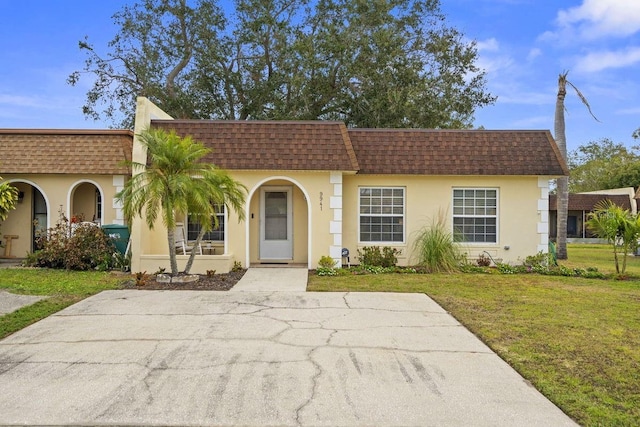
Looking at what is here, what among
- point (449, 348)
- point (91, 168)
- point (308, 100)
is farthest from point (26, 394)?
point (308, 100)

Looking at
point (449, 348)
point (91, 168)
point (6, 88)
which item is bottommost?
point (449, 348)

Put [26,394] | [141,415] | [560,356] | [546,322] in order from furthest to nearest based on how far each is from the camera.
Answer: [546,322], [560,356], [26,394], [141,415]

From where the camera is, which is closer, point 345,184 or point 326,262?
point 326,262

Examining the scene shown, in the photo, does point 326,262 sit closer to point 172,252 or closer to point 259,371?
point 172,252

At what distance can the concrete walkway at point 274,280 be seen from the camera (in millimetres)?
10086

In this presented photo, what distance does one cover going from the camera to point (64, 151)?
14164mm

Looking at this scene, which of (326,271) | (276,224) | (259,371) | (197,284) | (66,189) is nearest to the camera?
(259,371)

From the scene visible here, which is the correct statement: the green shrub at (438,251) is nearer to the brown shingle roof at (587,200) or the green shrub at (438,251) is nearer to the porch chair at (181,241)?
the porch chair at (181,241)

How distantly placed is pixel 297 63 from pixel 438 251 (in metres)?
13.4

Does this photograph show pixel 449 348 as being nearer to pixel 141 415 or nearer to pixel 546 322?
pixel 546 322

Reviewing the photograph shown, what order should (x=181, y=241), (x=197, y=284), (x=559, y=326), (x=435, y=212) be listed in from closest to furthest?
1. (x=559, y=326)
2. (x=197, y=284)
3. (x=181, y=241)
4. (x=435, y=212)

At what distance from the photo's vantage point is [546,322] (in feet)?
23.8

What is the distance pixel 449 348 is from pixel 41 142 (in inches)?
529

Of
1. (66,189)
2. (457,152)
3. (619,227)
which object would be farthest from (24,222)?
(619,227)
